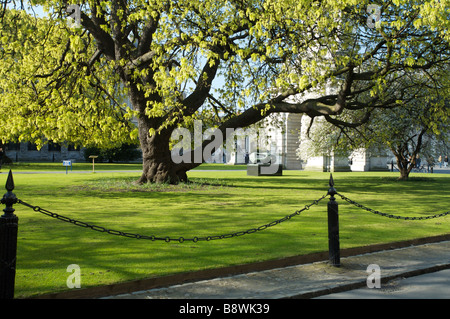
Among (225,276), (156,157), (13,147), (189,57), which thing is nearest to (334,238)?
(225,276)

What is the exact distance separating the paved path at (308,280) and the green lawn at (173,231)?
509mm

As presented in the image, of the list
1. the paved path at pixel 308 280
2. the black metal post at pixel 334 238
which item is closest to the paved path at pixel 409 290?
the paved path at pixel 308 280

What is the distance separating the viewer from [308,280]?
572 centimetres

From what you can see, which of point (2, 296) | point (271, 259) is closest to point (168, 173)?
point (271, 259)

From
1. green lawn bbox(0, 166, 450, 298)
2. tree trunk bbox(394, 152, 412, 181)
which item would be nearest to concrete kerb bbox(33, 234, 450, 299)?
green lawn bbox(0, 166, 450, 298)

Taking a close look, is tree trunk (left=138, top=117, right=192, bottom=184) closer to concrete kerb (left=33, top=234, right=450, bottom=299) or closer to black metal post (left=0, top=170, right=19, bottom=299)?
concrete kerb (left=33, top=234, right=450, bottom=299)

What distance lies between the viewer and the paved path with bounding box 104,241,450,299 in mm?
5062

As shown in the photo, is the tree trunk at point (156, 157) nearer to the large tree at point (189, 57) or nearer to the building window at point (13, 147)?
the large tree at point (189, 57)

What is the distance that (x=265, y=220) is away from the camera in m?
10.5

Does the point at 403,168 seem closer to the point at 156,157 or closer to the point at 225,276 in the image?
the point at 156,157

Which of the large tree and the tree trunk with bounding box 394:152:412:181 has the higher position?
the large tree

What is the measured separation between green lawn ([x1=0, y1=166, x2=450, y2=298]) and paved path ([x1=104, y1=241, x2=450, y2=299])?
51cm

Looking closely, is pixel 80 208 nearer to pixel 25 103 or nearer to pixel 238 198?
pixel 238 198

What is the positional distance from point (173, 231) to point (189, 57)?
8603mm
